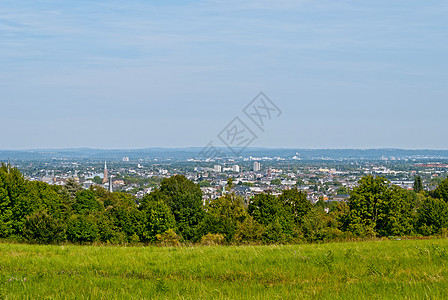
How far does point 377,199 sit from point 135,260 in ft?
120

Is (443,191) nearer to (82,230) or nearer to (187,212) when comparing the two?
(187,212)

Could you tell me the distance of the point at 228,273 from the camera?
1037 centimetres

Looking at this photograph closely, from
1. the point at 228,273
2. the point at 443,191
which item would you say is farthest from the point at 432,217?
the point at 228,273

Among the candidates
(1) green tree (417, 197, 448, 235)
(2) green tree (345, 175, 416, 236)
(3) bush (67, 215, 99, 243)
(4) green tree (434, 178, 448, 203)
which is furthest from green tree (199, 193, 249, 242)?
(4) green tree (434, 178, 448, 203)

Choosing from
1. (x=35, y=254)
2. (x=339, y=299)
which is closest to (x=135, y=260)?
(x=35, y=254)

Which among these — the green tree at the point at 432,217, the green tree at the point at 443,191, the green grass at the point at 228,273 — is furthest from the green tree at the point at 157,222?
the green tree at the point at 443,191

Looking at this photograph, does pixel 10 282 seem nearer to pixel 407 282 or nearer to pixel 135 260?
pixel 135 260

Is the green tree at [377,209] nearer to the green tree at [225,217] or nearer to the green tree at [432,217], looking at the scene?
the green tree at [432,217]

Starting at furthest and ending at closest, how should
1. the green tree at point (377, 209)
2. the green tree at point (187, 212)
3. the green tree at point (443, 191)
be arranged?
the green tree at point (443, 191) < the green tree at point (187, 212) < the green tree at point (377, 209)

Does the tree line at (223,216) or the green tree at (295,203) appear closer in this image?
the tree line at (223,216)

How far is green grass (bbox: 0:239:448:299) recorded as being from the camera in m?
8.00

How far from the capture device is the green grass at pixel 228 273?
26.2 ft

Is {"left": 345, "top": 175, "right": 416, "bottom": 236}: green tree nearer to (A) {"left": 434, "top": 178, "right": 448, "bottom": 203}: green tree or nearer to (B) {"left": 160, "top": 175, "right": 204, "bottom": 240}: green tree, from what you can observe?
(A) {"left": 434, "top": 178, "right": 448, "bottom": 203}: green tree

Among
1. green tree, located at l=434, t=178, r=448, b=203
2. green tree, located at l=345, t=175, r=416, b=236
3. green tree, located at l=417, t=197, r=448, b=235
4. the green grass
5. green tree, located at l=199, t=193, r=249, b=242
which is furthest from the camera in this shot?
green tree, located at l=434, t=178, r=448, b=203
